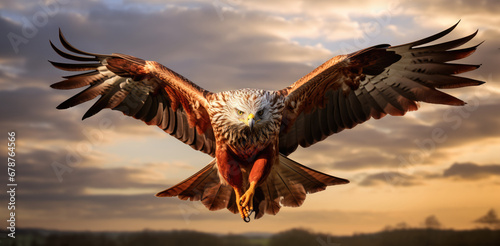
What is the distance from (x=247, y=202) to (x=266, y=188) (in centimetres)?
80

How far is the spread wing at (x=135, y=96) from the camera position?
26.0 ft

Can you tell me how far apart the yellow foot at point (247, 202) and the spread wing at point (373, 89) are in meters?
1.15

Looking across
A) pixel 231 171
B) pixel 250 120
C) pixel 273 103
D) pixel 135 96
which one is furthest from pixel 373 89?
pixel 135 96

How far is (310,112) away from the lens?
8.14 metres

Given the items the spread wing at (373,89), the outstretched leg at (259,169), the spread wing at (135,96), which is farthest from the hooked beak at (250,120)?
the spread wing at (135,96)

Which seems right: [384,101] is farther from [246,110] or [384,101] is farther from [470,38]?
[246,110]

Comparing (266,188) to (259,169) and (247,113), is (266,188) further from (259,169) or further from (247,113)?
(247,113)

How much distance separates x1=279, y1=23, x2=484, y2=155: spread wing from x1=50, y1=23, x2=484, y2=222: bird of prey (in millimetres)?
14

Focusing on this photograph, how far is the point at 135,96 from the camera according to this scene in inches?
325

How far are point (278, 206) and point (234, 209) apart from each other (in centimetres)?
62

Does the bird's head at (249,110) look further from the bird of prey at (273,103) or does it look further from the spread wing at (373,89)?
the spread wing at (373,89)

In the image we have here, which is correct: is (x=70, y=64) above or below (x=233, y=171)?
above

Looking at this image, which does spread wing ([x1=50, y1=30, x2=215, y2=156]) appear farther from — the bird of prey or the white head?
the white head

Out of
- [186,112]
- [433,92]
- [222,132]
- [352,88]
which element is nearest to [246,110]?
[222,132]
